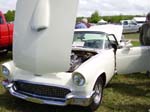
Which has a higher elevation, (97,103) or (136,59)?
(136,59)

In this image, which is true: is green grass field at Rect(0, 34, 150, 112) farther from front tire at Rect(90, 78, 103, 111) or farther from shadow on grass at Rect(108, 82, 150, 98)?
front tire at Rect(90, 78, 103, 111)

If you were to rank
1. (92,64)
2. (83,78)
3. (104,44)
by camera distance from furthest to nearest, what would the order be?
(104,44), (92,64), (83,78)

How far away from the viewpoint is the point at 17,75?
234 inches

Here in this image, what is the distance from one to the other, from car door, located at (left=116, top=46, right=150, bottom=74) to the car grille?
199 centimetres

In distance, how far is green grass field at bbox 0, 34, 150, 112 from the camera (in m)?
5.98

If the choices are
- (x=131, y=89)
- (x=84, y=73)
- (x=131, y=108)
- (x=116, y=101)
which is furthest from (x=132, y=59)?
(x=84, y=73)

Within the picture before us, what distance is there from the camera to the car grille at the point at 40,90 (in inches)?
216

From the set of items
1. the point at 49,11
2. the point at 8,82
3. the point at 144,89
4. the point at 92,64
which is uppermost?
the point at 49,11

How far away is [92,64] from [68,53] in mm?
500

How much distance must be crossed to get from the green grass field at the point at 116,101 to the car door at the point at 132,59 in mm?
482

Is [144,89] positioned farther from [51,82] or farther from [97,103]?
[51,82]

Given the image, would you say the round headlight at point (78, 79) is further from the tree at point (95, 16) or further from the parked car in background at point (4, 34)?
the tree at point (95, 16)

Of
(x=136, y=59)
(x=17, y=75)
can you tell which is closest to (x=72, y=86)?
(x=17, y=75)

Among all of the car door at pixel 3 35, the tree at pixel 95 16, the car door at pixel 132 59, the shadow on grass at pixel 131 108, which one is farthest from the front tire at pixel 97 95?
the tree at pixel 95 16
